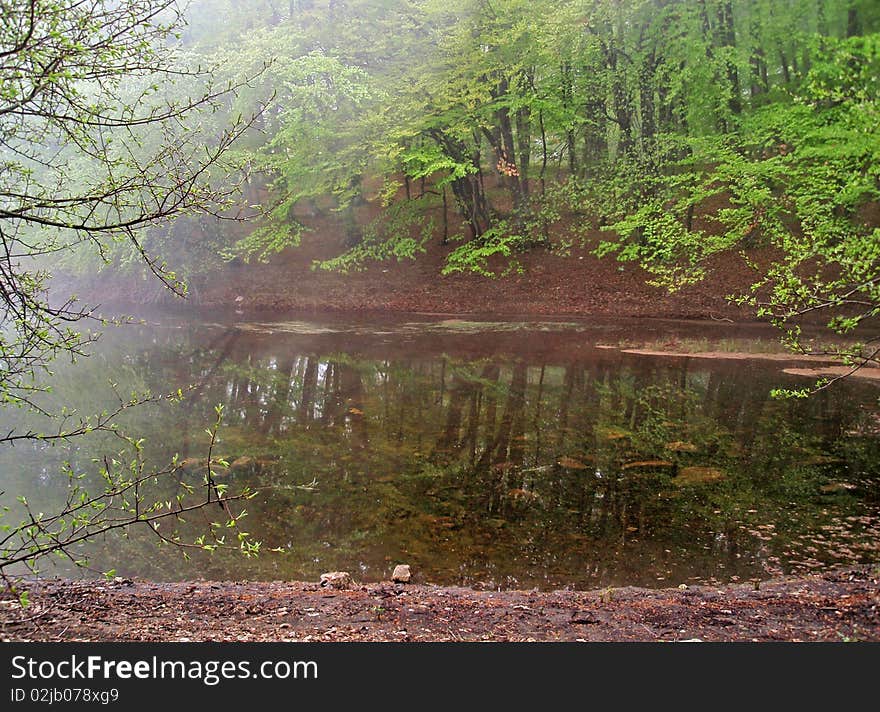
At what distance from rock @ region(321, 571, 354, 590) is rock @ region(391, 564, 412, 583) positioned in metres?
0.43

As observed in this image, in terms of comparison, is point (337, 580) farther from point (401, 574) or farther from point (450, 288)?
point (450, 288)

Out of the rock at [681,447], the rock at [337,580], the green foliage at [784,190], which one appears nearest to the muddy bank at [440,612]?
the rock at [337,580]

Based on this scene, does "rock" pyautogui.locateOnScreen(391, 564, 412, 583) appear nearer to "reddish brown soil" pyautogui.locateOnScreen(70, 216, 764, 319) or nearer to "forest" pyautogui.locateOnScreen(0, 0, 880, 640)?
"forest" pyautogui.locateOnScreen(0, 0, 880, 640)

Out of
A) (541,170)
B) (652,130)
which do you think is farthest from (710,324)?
(541,170)

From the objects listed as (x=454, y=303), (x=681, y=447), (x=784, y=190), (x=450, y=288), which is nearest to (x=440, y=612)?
(x=681, y=447)

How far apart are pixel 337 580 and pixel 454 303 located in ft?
64.5

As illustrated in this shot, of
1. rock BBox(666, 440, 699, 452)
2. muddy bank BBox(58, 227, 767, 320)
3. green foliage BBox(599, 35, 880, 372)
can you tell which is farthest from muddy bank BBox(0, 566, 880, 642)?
muddy bank BBox(58, 227, 767, 320)

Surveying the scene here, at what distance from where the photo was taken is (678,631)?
474 centimetres

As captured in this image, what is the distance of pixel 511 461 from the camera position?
9.69 m

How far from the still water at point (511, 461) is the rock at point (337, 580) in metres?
0.30

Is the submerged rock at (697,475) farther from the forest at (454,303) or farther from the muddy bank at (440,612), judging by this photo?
the muddy bank at (440,612)

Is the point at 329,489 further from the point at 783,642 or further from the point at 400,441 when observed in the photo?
the point at 783,642

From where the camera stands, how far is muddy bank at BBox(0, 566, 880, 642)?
4613 mm

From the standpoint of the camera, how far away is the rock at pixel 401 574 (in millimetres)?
6164
